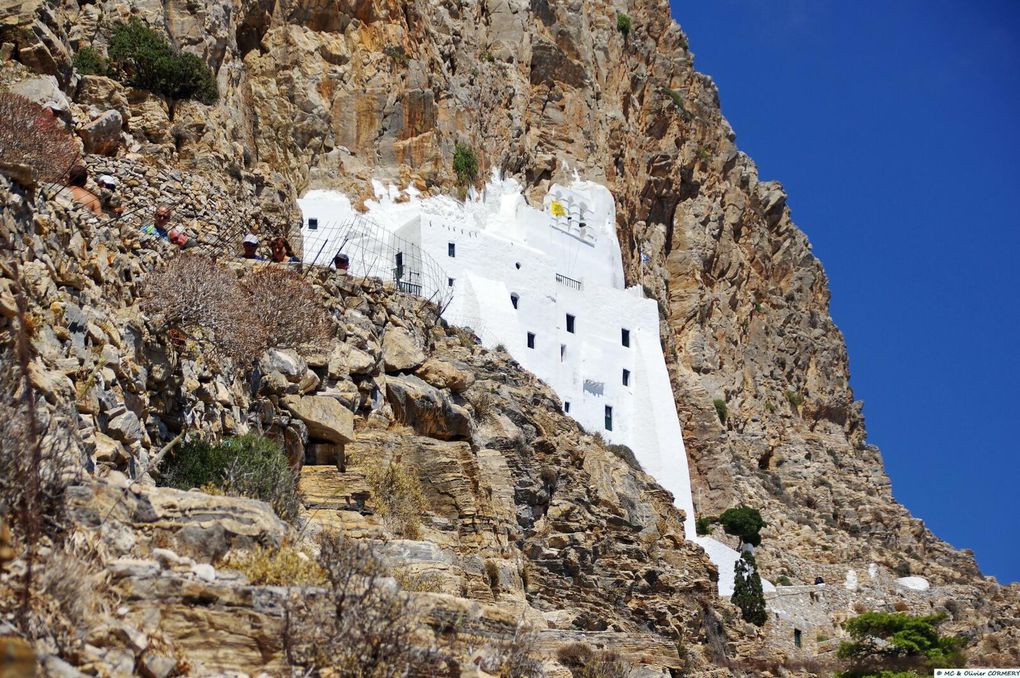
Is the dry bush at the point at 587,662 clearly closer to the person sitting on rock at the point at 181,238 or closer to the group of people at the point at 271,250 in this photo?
the person sitting on rock at the point at 181,238

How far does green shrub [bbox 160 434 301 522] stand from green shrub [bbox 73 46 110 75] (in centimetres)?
1449

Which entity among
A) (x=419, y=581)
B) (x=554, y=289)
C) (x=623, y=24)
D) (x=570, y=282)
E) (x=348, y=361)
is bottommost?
(x=419, y=581)

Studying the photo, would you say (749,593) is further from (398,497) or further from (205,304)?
(205,304)

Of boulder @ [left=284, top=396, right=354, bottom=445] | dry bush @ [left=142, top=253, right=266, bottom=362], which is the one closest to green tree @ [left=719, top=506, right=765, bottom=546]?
boulder @ [left=284, top=396, right=354, bottom=445]

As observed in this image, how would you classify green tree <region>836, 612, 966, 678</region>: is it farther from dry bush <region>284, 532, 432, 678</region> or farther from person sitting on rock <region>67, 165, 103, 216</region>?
dry bush <region>284, 532, 432, 678</region>

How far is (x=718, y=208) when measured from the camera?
57.2 meters

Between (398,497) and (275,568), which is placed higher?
(398,497)

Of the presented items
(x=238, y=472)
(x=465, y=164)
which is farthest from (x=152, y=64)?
(x=238, y=472)

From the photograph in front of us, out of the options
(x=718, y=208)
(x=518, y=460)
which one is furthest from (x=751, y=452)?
(x=518, y=460)

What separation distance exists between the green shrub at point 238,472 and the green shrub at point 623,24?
137 feet

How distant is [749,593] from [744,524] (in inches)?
167

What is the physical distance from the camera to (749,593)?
129 ft

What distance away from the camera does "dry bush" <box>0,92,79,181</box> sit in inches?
582

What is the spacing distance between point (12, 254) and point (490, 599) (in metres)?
7.50
